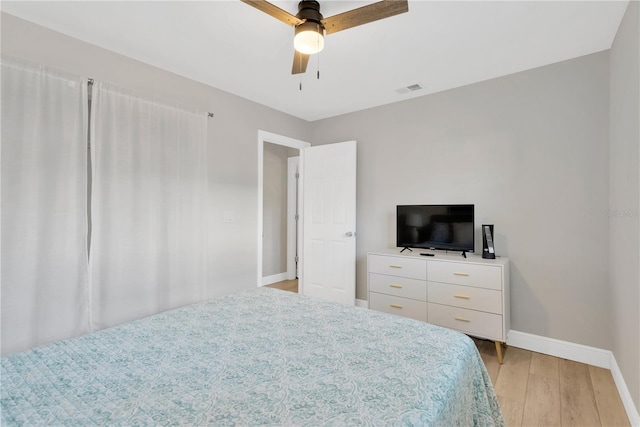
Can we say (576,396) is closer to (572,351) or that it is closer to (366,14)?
(572,351)

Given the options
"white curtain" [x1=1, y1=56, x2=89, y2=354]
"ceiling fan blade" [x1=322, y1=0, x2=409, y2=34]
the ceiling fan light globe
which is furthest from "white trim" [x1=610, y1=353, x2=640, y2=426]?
"white curtain" [x1=1, y1=56, x2=89, y2=354]

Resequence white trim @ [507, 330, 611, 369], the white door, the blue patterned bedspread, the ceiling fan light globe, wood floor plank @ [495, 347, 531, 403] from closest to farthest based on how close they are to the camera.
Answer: the blue patterned bedspread
the ceiling fan light globe
wood floor plank @ [495, 347, 531, 403]
white trim @ [507, 330, 611, 369]
the white door

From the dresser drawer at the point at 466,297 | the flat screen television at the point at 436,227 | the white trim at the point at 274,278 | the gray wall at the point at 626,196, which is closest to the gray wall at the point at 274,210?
the white trim at the point at 274,278

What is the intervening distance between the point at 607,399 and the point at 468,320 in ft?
3.06

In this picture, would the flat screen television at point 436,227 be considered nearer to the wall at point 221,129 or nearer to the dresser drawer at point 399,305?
the dresser drawer at point 399,305

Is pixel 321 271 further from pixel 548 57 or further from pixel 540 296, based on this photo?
pixel 548 57

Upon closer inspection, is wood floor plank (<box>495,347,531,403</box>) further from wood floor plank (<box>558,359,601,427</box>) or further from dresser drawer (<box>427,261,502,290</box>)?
dresser drawer (<box>427,261,502,290</box>)

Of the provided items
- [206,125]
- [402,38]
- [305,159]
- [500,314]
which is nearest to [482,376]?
[500,314]

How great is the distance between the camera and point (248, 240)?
11.2 ft

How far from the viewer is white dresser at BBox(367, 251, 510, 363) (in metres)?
2.54

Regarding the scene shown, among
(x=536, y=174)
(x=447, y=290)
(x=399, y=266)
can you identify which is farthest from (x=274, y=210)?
(x=536, y=174)

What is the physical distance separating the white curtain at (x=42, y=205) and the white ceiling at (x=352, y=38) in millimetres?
485

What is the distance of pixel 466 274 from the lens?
2.65 metres

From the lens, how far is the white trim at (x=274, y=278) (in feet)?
16.3
